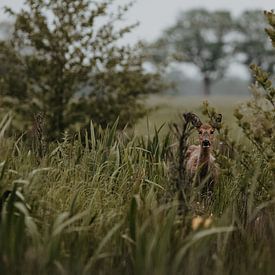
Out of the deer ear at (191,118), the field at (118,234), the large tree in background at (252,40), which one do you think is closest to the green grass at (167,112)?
the deer ear at (191,118)

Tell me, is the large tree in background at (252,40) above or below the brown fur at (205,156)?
above

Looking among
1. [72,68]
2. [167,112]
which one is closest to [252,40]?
[167,112]

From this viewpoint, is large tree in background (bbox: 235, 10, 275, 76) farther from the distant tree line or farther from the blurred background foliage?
the blurred background foliage

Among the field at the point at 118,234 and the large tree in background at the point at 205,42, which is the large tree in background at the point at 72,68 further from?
the large tree in background at the point at 205,42

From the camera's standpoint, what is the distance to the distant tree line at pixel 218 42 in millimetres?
83312

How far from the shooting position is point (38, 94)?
1158 cm

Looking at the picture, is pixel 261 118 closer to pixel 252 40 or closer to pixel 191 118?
pixel 191 118

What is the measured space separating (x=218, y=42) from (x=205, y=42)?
1708 mm

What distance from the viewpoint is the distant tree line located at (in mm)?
83312

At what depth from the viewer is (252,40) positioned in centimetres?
8362

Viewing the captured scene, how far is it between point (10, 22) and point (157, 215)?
7.66 m

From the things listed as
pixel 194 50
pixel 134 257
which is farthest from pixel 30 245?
pixel 194 50

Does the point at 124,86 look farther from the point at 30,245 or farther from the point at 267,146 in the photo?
the point at 30,245

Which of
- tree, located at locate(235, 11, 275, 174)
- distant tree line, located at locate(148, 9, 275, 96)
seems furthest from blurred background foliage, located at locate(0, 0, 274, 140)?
distant tree line, located at locate(148, 9, 275, 96)
